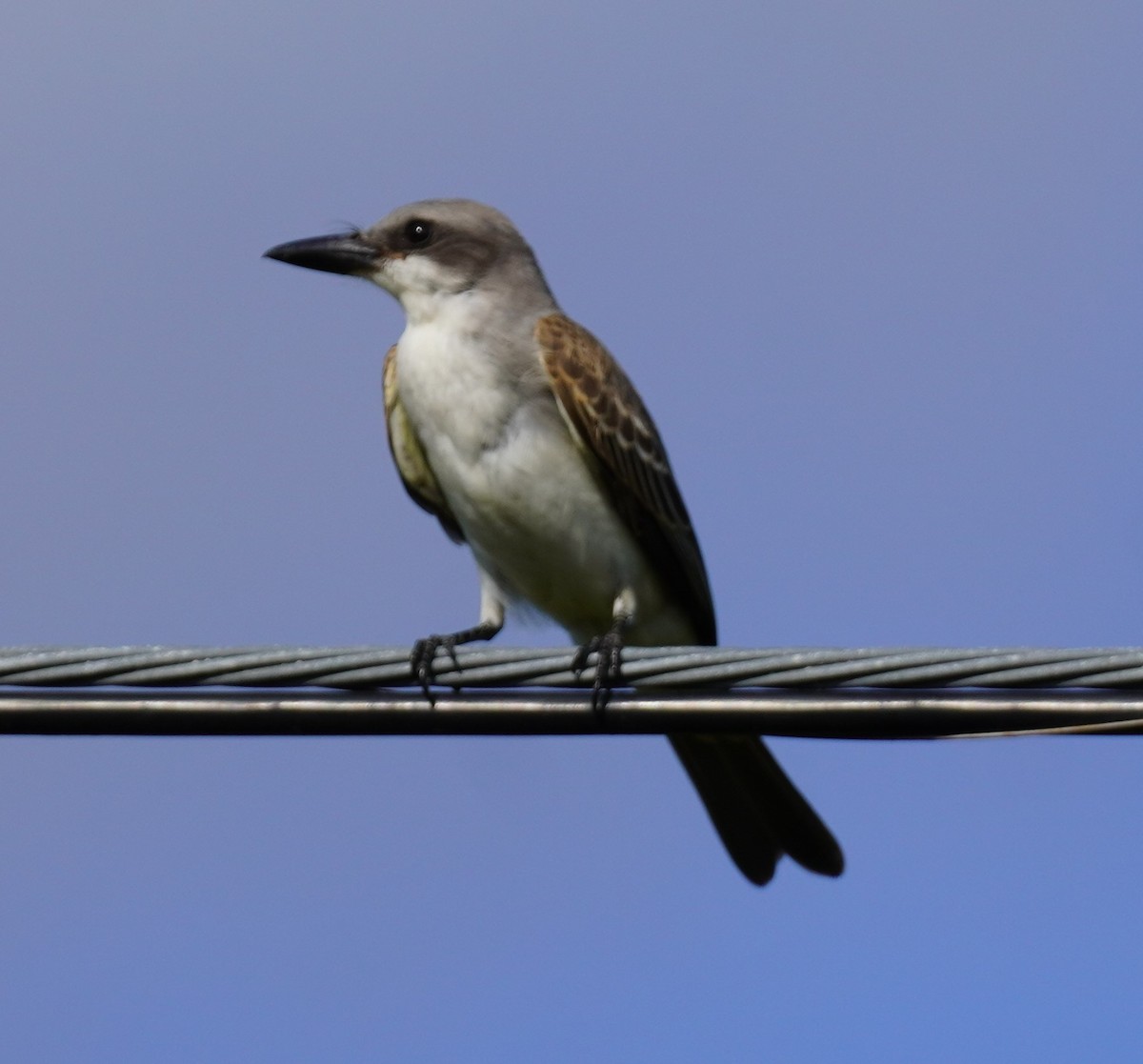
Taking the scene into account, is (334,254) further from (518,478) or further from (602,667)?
(602,667)

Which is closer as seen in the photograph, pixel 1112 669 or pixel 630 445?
pixel 1112 669

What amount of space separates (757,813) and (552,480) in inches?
63.5

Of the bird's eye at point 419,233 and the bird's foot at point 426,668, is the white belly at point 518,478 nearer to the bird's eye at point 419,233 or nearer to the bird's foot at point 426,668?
the bird's eye at point 419,233

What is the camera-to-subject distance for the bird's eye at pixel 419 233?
328 inches

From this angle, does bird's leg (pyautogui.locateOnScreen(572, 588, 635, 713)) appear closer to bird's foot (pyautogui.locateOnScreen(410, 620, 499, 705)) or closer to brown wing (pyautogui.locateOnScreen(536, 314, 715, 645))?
bird's foot (pyautogui.locateOnScreen(410, 620, 499, 705))

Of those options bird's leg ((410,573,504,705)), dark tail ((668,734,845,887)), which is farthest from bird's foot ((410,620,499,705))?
dark tail ((668,734,845,887))

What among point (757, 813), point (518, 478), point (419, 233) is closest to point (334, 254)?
point (419, 233)

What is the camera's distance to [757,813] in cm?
763

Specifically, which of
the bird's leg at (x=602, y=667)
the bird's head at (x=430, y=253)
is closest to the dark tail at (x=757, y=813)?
the bird's head at (x=430, y=253)

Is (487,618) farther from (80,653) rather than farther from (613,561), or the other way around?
(80,653)

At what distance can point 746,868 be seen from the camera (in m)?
7.70

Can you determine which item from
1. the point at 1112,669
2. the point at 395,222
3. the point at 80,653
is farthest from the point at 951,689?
the point at 395,222

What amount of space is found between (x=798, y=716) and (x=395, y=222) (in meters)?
4.47

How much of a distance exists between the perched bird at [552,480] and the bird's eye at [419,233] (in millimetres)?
67
